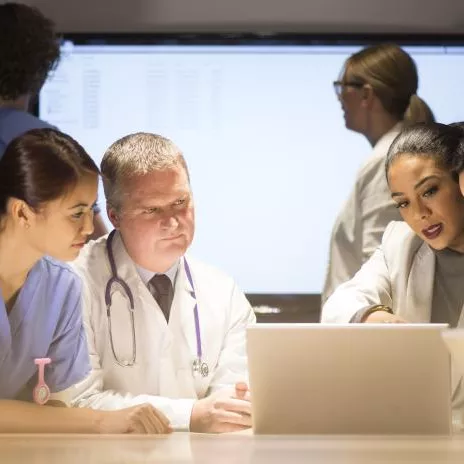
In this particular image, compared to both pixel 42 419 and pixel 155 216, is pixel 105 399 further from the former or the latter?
pixel 155 216

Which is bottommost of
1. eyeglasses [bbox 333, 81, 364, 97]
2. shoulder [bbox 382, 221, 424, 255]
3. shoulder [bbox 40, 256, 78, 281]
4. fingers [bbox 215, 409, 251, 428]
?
fingers [bbox 215, 409, 251, 428]

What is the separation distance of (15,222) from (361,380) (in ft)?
2.83

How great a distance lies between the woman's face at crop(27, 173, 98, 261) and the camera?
2.23m

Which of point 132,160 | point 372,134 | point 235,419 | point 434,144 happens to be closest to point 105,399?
point 235,419

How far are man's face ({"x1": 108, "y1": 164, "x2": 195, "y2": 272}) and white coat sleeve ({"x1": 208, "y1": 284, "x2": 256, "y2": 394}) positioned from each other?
0.20 metres

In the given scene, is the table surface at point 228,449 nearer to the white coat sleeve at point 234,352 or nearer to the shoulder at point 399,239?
the white coat sleeve at point 234,352

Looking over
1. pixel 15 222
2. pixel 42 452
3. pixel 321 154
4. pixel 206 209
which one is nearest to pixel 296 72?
pixel 321 154

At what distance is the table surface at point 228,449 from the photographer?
142 centimetres

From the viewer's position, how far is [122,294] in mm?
2395

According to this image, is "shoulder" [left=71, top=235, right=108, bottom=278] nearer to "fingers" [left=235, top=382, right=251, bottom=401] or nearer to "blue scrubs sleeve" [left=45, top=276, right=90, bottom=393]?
"blue scrubs sleeve" [left=45, top=276, right=90, bottom=393]

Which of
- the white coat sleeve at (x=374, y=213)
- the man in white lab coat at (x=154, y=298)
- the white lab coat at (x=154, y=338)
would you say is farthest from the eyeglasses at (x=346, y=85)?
the white lab coat at (x=154, y=338)

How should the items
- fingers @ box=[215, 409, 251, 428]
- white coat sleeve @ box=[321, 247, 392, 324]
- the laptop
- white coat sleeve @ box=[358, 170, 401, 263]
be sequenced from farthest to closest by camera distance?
white coat sleeve @ box=[358, 170, 401, 263] < white coat sleeve @ box=[321, 247, 392, 324] < fingers @ box=[215, 409, 251, 428] < the laptop

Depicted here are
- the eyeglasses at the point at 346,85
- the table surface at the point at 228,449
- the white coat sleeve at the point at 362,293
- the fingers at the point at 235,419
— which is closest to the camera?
the table surface at the point at 228,449

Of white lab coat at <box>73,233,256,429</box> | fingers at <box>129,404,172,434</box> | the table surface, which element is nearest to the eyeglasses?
white lab coat at <box>73,233,256,429</box>
